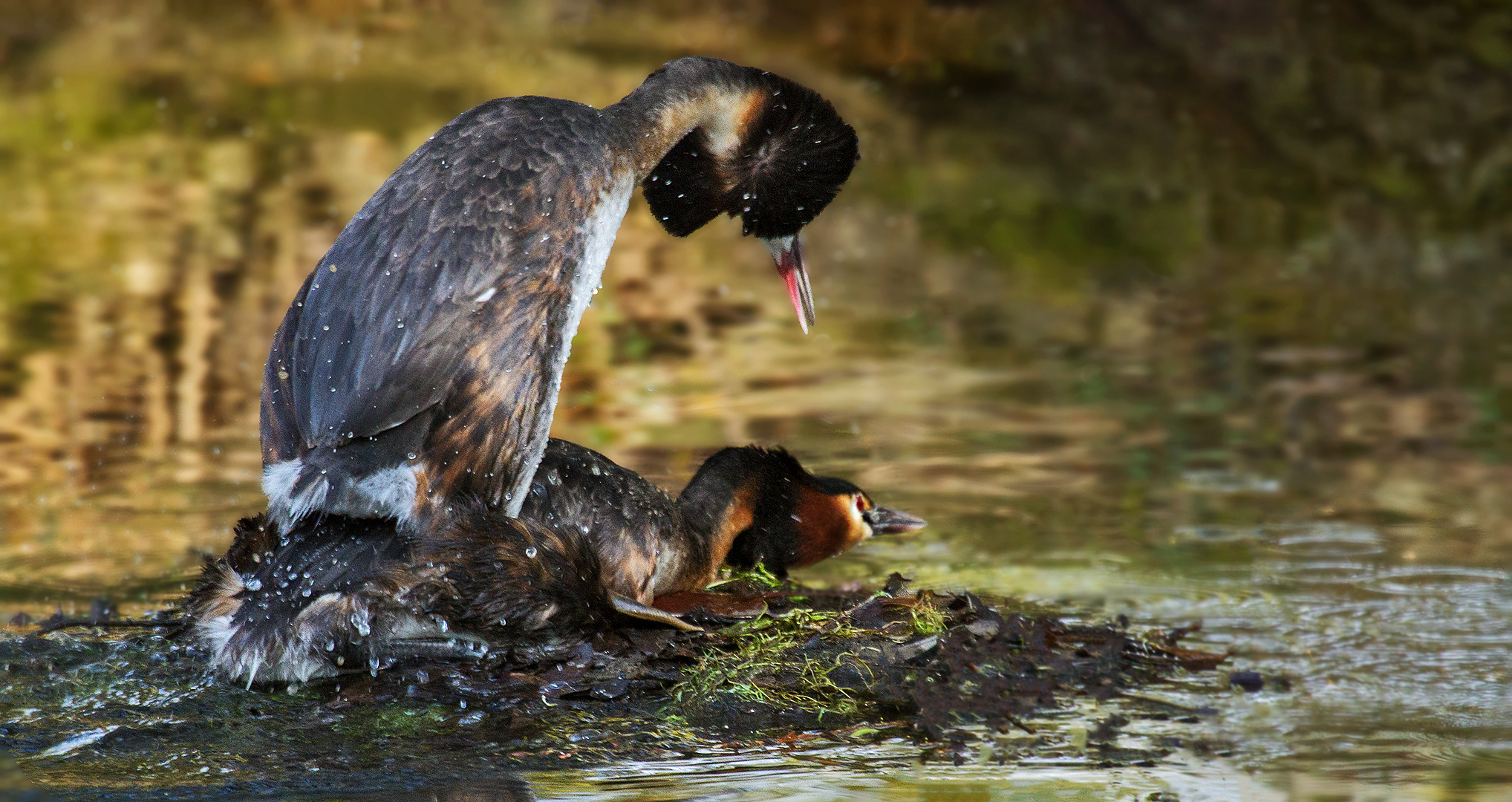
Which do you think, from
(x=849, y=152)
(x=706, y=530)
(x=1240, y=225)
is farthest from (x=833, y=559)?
(x=1240, y=225)

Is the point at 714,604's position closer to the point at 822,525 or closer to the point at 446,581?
the point at 822,525

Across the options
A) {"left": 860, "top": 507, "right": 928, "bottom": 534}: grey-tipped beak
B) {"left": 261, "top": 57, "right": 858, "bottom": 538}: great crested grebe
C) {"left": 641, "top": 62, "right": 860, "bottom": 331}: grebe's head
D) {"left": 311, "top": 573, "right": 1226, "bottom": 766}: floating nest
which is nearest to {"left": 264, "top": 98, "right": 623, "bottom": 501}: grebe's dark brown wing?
{"left": 261, "top": 57, "right": 858, "bottom": 538}: great crested grebe

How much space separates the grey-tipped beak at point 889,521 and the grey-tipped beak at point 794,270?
680 millimetres

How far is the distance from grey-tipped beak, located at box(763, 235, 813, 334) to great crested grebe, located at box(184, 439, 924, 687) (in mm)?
1095

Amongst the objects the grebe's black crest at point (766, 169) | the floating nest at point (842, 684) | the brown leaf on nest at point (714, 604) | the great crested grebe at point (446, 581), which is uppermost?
the grebe's black crest at point (766, 169)

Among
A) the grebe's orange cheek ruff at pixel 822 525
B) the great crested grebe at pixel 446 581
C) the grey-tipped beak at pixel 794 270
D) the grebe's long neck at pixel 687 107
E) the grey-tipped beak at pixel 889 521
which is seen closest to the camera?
the great crested grebe at pixel 446 581

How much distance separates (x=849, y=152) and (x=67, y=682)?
2.95 m

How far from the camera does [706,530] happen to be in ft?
16.8

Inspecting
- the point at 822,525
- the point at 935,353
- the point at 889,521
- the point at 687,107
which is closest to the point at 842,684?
the point at 822,525

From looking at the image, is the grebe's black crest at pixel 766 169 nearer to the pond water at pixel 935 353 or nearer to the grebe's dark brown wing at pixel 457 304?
the grebe's dark brown wing at pixel 457 304

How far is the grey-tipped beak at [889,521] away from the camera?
5.61 meters

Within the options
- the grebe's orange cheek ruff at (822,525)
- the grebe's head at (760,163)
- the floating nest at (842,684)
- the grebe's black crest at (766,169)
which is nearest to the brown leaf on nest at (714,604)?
the floating nest at (842,684)

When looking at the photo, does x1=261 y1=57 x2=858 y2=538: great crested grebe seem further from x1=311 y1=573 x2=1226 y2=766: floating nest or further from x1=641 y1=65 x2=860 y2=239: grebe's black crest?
x1=641 y1=65 x2=860 y2=239: grebe's black crest

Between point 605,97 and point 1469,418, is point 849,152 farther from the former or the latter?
point 605,97
